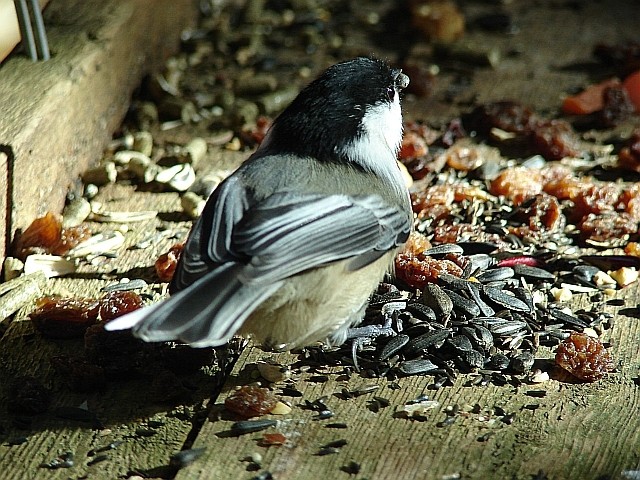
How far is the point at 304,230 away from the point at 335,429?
33 cm

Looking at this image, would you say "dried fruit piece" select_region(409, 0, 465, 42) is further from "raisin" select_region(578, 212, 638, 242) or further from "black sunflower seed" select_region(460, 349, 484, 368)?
"black sunflower seed" select_region(460, 349, 484, 368)

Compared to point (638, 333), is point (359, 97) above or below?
above

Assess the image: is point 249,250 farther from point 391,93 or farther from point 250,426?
point 391,93

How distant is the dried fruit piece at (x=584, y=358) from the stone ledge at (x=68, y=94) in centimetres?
112

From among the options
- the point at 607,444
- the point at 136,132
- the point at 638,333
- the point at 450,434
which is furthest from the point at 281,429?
the point at 136,132

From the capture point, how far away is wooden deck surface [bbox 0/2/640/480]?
1466mm

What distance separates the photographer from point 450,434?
5.06ft

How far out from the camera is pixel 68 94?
2.21m

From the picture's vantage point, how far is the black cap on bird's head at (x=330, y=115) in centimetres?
175

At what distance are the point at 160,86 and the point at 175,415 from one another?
1346 mm

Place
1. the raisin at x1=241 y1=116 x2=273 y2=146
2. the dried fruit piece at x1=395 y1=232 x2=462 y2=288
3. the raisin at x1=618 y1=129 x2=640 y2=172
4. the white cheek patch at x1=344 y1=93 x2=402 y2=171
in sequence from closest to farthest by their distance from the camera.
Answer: the white cheek patch at x1=344 y1=93 x2=402 y2=171 < the dried fruit piece at x1=395 y1=232 x2=462 y2=288 < the raisin at x1=618 y1=129 x2=640 y2=172 < the raisin at x1=241 y1=116 x2=273 y2=146

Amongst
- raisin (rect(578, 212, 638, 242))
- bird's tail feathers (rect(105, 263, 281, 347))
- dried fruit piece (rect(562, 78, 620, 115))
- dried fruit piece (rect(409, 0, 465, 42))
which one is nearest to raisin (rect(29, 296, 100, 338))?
bird's tail feathers (rect(105, 263, 281, 347))

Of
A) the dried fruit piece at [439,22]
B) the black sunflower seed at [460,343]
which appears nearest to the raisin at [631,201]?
the black sunflower seed at [460,343]

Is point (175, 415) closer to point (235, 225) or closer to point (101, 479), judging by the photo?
point (101, 479)
